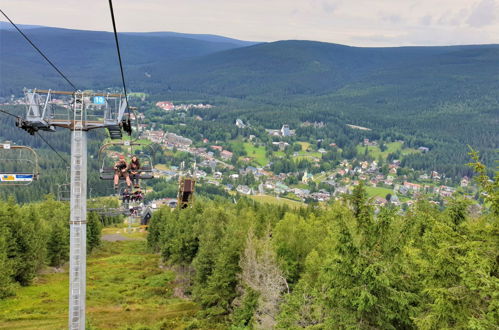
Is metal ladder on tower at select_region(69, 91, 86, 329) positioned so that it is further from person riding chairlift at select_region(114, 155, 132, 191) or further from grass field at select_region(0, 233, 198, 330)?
grass field at select_region(0, 233, 198, 330)

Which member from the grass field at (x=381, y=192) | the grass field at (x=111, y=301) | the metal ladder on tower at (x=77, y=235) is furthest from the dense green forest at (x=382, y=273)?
the grass field at (x=381, y=192)

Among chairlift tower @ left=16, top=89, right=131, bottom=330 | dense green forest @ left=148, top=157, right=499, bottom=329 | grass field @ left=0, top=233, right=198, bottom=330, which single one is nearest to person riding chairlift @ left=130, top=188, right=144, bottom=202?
chairlift tower @ left=16, top=89, right=131, bottom=330

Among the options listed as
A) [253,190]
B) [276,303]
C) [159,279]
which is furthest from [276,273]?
[253,190]

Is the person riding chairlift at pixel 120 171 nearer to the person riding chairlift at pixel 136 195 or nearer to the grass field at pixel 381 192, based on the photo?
the person riding chairlift at pixel 136 195

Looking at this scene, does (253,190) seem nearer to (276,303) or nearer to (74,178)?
(276,303)

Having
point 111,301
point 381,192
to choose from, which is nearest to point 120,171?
point 111,301

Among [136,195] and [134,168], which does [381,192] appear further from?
[134,168]

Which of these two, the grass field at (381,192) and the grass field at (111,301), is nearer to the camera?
the grass field at (111,301)

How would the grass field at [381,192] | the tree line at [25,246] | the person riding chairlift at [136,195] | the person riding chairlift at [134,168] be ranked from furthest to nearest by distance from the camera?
1. the grass field at [381,192]
2. the tree line at [25,246]
3. the person riding chairlift at [136,195]
4. the person riding chairlift at [134,168]
